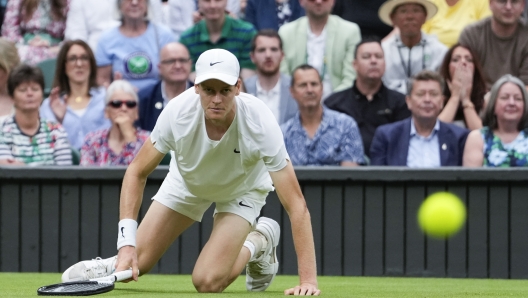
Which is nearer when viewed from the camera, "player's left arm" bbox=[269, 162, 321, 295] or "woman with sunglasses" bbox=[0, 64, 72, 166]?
"player's left arm" bbox=[269, 162, 321, 295]

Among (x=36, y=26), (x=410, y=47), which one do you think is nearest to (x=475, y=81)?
(x=410, y=47)

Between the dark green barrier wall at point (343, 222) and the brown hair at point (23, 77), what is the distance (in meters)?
0.98

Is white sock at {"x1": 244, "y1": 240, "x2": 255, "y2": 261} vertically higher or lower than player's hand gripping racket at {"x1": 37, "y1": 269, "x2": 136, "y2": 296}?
higher

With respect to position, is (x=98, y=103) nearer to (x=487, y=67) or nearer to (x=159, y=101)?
(x=159, y=101)

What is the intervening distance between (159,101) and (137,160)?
12.8 ft

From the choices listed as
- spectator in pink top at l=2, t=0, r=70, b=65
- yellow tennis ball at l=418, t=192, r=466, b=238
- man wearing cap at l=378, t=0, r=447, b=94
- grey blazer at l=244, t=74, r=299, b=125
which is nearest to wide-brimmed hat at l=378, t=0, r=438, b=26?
man wearing cap at l=378, t=0, r=447, b=94

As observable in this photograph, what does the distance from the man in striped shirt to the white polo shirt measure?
410 cm

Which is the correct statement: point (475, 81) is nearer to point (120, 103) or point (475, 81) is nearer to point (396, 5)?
point (396, 5)

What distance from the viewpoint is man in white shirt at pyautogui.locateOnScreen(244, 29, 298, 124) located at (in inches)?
355

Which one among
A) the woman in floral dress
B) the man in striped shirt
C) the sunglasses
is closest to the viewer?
the woman in floral dress

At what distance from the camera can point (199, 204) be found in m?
5.97

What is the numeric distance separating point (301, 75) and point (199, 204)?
290 centimetres

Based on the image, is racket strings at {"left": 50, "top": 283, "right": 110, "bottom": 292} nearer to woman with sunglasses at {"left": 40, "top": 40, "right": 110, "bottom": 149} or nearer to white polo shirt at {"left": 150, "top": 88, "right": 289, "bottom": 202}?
white polo shirt at {"left": 150, "top": 88, "right": 289, "bottom": 202}

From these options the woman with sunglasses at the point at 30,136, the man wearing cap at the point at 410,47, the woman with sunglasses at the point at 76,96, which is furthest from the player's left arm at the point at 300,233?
the man wearing cap at the point at 410,47
